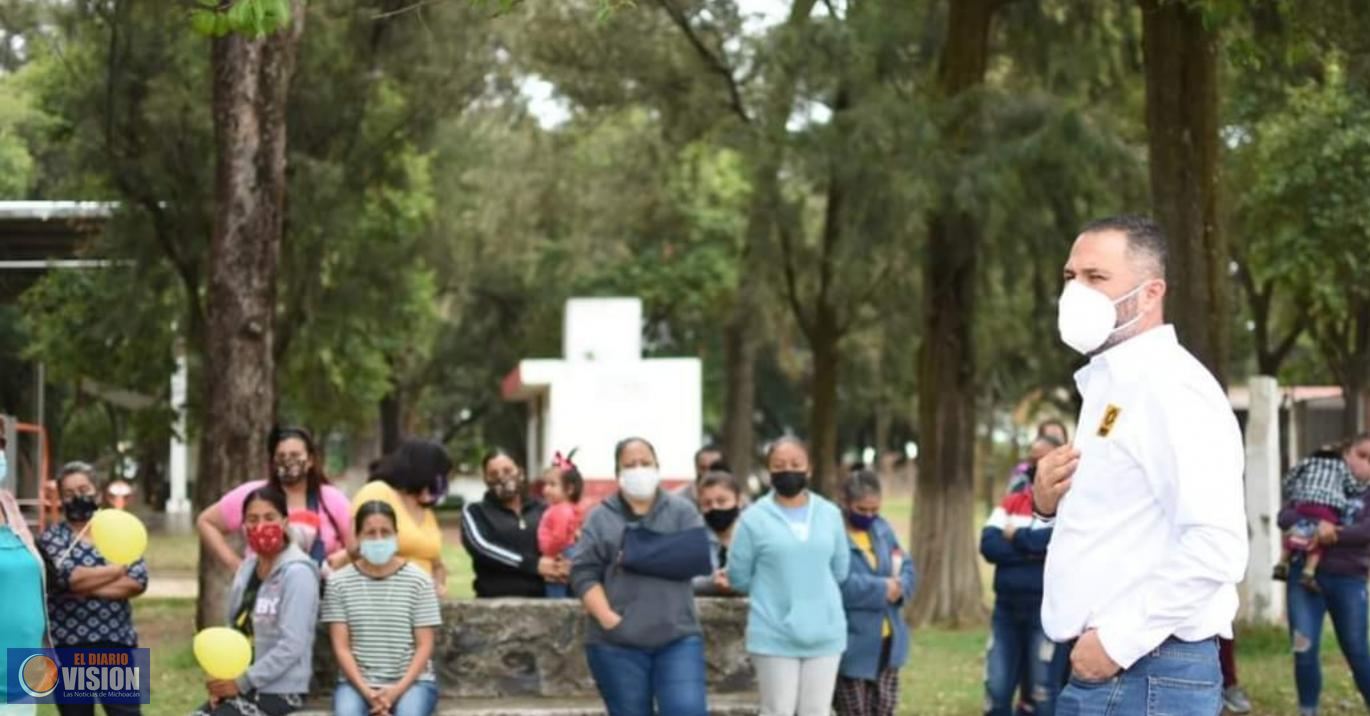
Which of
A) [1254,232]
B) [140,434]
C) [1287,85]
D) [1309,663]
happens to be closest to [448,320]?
[140,434]

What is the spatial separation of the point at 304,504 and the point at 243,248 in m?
5.45

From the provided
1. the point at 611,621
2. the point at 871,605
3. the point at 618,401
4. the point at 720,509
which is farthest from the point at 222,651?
the point at 618,401

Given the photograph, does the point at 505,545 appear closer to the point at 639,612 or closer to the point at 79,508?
the point at 639,612

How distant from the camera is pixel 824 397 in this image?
93.0 ft

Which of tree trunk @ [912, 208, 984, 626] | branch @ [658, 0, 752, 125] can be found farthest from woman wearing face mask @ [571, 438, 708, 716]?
branch @ [658, 0, 752, 125]

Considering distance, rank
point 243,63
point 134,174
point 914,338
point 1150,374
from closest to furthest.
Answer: point 1150,374 < point 243,63 < point 134,174 < point 914,338

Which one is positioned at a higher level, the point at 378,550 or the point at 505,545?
the point at 378,550

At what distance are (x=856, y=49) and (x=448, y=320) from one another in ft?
104

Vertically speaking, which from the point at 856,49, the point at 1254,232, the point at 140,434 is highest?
the point at 856,49

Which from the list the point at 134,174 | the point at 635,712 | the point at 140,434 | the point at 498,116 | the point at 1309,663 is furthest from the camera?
the point at 140,434

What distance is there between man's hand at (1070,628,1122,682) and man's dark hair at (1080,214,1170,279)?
92 cm

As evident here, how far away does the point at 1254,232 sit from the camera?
2584cm

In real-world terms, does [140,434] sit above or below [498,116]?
below

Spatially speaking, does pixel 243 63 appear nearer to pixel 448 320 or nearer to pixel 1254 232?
pixel 1254 232
